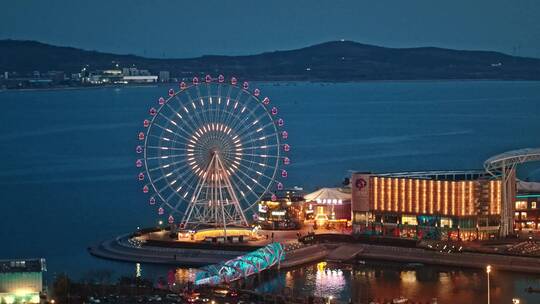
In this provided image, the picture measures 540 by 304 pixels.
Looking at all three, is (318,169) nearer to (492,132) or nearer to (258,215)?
(258,215)

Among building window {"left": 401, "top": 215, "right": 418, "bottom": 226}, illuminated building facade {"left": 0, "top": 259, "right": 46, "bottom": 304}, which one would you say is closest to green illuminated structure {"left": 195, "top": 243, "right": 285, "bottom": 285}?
illuminated building facade {"left": 0, "top": 259, "right": 46, "bottom": 304}

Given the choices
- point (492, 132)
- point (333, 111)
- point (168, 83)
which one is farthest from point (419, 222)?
point (168, 83)

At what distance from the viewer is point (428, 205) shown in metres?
24.8

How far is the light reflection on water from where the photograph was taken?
66.7 feet

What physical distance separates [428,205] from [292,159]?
20494mm

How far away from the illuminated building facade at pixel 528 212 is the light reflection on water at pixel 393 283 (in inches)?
141

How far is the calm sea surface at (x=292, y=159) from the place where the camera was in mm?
22250

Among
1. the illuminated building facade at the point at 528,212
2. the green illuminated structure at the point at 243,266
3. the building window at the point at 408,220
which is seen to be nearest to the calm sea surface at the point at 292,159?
the green illuminated structure at the point at 243,266

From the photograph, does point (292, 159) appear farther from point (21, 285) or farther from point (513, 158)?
point (21, 285)

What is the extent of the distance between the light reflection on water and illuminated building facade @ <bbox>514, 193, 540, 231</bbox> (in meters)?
3.59

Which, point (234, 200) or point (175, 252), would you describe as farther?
point (234, 200)

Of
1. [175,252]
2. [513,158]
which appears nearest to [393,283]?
[175,252]

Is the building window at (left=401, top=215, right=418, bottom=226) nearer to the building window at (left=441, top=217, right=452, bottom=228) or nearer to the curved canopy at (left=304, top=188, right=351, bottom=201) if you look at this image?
the building window at (left=441, top=217, right=452, bottom=228)

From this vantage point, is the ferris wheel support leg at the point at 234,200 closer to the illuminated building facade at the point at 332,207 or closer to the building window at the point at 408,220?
the illuminated building facade at the point at 332,207
